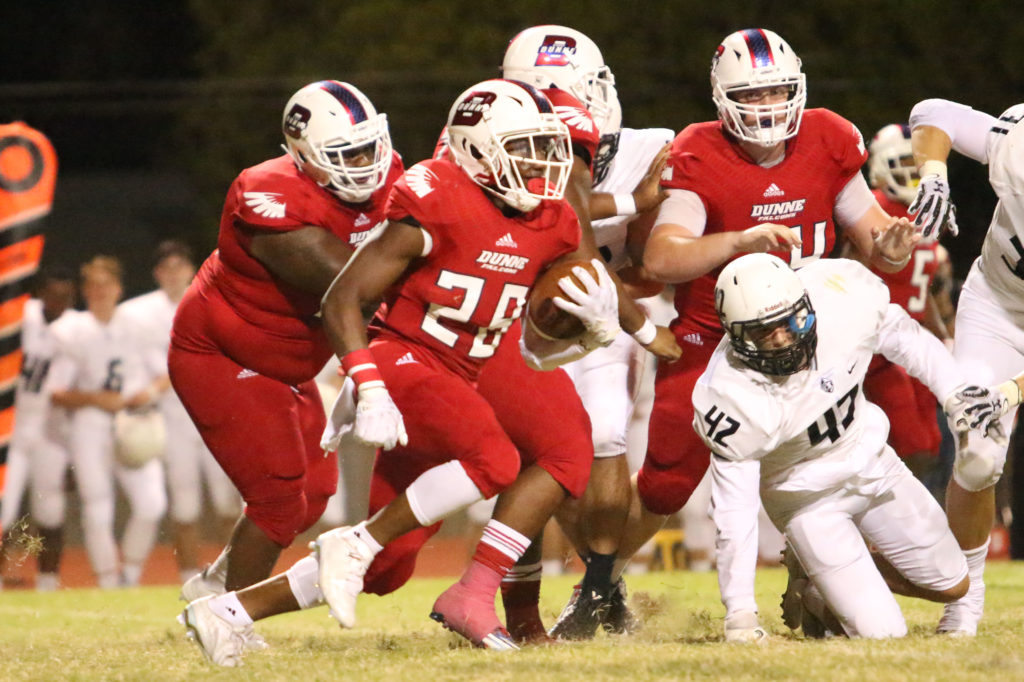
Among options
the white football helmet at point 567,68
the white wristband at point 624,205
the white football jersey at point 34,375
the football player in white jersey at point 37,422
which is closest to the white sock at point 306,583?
the white wristband at point 624,205

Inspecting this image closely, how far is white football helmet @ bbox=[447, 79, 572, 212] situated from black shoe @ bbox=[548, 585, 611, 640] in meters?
1.46

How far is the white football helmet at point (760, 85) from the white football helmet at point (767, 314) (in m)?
0.69

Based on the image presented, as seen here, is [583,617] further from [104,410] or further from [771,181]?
[104,410]

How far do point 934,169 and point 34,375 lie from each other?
5.38 metres

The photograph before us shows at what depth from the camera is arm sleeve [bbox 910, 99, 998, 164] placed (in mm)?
5012

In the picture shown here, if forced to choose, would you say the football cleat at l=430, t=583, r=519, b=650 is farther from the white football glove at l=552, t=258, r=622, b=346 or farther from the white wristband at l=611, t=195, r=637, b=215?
the white wristband at l=611, t=195, r=637, b=215

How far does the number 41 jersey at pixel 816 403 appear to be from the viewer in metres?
Answer: 4.15

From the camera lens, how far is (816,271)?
14.8 ft

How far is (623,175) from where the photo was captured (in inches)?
203

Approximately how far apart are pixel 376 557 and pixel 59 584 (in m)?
3.97

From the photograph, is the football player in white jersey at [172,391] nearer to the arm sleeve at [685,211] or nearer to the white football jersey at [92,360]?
the white football jersey at [92,360]

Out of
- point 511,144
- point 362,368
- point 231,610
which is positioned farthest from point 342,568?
point 511,144

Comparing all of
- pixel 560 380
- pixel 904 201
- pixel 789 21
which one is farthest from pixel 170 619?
pixel 789 21

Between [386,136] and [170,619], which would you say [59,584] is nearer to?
[170,619]
